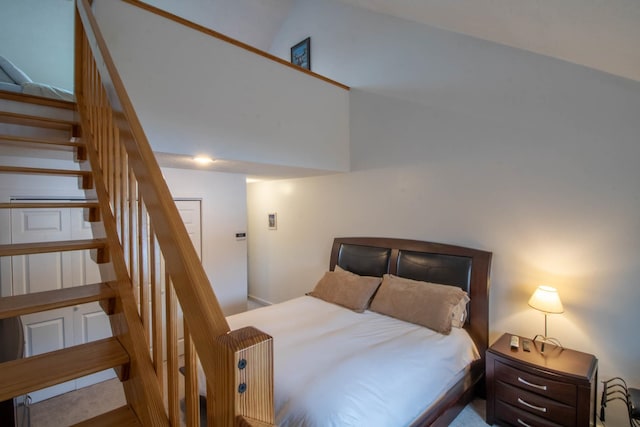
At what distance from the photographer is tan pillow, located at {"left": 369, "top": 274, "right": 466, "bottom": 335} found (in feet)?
8.16

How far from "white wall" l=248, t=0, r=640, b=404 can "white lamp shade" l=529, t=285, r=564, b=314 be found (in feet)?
0.71

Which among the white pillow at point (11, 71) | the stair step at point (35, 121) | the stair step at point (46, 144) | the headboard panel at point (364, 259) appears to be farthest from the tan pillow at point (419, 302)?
the white pillow at point (11, 71)

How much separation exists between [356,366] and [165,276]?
1456 mm

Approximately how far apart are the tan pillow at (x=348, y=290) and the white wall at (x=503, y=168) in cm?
65

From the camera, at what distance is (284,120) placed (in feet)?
9.86

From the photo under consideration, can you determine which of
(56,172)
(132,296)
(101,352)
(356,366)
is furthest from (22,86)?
(356,366)

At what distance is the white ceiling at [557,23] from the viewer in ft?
4.40

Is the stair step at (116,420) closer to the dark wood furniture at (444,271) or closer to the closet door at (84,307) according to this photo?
the dark wood furniture at (444,271)

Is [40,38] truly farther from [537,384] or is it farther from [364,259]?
[537,384]

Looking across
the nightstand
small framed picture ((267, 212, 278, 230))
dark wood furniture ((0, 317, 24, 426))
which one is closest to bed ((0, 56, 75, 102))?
dark wood furniture ((0, 317, 24, 426))

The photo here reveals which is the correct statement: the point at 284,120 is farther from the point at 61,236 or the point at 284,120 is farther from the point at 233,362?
the point at 233,362

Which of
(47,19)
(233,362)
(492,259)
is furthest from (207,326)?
(47,19)

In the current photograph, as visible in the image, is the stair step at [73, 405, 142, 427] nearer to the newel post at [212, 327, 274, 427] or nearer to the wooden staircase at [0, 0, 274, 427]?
the wooden staircase at [0, 0, 274, 427]

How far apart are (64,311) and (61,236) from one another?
684 millimetres
